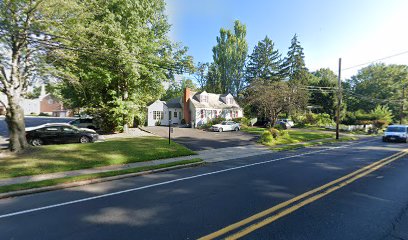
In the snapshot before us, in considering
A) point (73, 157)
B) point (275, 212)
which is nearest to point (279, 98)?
point (73, 157)

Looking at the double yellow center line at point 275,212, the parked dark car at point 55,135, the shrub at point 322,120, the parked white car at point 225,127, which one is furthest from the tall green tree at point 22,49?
the shrub at point 322,120

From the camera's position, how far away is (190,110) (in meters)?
35.5

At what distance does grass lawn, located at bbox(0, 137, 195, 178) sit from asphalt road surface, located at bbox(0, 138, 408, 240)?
2.97 meters

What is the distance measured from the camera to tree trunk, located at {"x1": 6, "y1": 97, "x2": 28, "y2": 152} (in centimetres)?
1113

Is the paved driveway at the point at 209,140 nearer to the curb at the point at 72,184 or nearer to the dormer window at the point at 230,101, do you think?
the curb at the point at 72,184

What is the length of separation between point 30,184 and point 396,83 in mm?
76466

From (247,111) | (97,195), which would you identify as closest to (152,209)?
(97,195)

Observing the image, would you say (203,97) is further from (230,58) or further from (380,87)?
(380,87)

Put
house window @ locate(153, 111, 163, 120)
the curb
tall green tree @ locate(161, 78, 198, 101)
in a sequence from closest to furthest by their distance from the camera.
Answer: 1. the curb
2. house window @ locate(153, 111, 163, 120)
3. tall green tree @ locate(161, 78, 198, 101)

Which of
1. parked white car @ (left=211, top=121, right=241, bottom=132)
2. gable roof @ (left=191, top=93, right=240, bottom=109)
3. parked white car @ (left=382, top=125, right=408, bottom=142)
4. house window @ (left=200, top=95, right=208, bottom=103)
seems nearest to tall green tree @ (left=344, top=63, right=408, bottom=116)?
gable roof @ (left=191, top=93, right=240, bottom=109)

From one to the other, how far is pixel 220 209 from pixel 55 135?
48.3ft

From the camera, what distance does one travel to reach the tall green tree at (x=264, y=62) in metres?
58.3

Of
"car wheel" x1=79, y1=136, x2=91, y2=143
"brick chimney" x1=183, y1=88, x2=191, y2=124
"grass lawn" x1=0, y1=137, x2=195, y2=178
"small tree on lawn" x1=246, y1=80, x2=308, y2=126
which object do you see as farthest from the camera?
"brick chimney" x1=183, y1=88, x2=191, y2=124

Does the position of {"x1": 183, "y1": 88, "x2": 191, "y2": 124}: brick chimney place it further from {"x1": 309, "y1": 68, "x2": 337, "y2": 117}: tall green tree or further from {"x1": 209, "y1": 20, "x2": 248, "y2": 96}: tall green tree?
{"x1": 309, "y1": 68, "x2": 337, "y2": 117}: tall green tree
